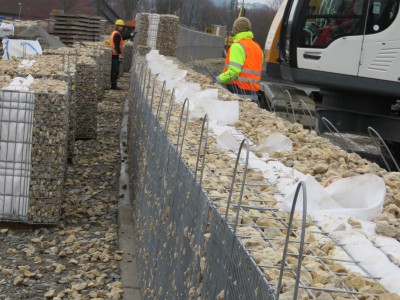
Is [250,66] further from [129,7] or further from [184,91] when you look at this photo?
[129,7]

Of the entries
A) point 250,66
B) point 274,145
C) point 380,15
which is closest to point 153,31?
point 380,15

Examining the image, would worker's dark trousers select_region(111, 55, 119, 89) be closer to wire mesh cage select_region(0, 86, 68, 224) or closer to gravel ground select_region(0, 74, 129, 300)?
gravel ground select_region(0, 74, 129, 300)

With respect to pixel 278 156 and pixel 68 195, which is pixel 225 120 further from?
pixel 68 195

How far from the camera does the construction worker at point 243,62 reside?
462 inches

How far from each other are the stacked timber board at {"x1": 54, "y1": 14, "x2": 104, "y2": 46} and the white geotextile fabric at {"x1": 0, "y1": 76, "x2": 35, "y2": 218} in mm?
26352

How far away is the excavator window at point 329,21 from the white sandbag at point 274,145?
8016mm

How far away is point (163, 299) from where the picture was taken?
15.6 feet

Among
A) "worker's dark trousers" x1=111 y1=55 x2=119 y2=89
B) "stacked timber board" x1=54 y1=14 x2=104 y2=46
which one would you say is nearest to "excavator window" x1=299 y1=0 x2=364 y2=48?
"worker's dark trousers" x1=111 y1=55 x2=119 y2=89

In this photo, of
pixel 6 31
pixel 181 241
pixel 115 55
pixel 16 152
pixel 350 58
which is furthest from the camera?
pixel 115 55

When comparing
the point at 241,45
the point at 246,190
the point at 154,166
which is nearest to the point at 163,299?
the point at 246,190

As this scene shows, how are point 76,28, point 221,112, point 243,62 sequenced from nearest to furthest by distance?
point 221,112
point 243,62
point 76,28

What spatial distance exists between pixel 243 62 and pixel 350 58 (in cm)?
232

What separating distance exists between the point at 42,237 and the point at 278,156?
3765 millimetres

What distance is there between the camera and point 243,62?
11.8 metres
